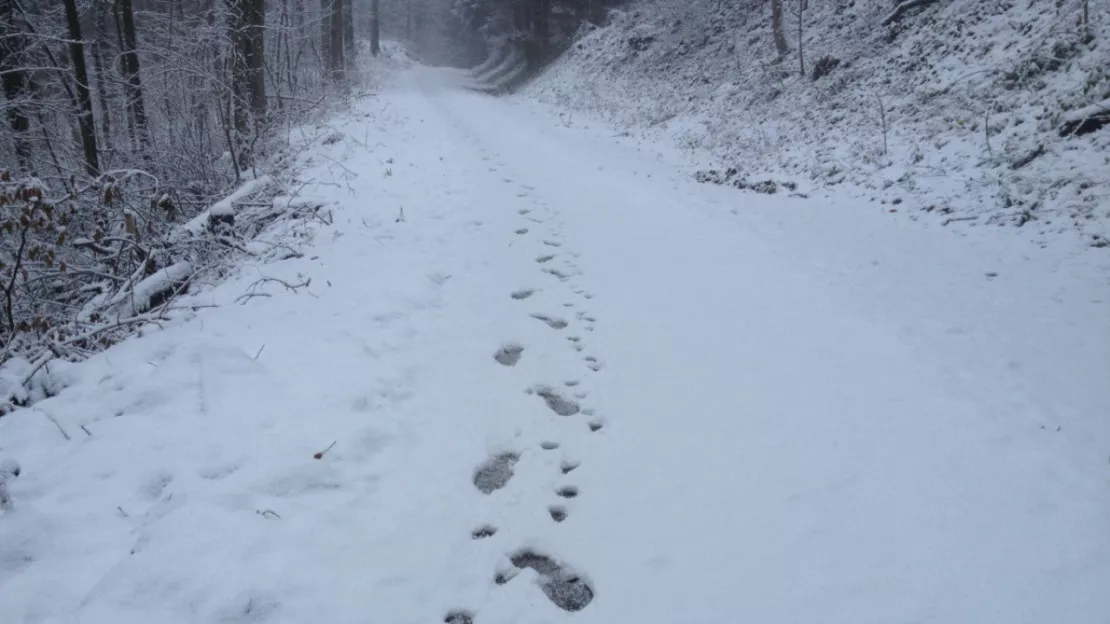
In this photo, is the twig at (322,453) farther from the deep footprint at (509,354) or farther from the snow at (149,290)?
the snow at (149,290)

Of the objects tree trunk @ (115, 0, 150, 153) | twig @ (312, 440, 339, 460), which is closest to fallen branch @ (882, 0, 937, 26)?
twig @ (312, 440, 339, 460)

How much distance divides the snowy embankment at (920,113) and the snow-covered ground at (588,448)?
1364 millimetres

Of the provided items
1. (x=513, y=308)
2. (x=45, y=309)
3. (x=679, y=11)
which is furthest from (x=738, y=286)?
(x=679, y=11)

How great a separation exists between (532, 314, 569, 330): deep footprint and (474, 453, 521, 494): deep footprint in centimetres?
181

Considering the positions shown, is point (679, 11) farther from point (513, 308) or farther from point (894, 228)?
point (513, 308)

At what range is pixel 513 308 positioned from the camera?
5668mm

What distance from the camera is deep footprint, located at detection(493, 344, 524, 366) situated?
4809mm

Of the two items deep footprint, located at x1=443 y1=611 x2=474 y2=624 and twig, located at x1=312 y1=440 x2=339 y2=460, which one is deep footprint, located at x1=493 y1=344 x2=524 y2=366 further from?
deep footprint, located at x1=443 y1=611 x2=474 y2=624

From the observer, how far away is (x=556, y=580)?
2939mm

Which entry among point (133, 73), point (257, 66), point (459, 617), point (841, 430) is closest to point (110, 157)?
point (133, 73)

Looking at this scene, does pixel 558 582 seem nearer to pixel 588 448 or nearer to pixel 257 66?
pixel 588 448

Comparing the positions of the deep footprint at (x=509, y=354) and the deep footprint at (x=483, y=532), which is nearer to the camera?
the deep footprint at (x=483, y=532)

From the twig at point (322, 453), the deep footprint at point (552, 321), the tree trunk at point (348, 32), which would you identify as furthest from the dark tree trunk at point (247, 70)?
the tree trunk at point (348, 32)

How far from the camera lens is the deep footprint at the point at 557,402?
4.23 m
